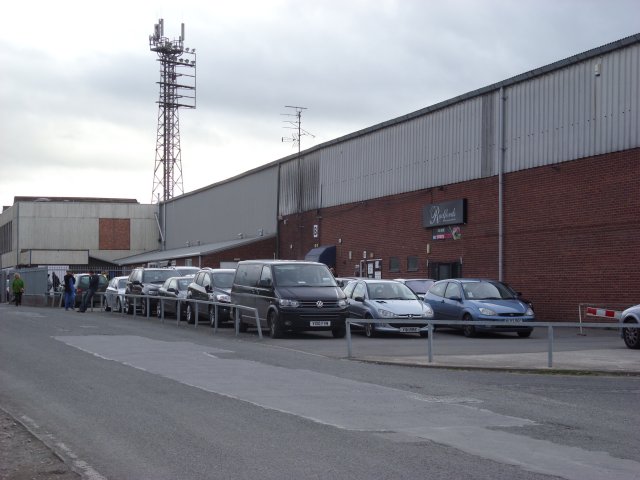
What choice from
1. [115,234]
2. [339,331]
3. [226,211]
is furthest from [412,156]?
[115,234]

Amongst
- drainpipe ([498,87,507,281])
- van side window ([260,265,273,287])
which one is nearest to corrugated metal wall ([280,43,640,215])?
drainpipe ([498,87,507,281])

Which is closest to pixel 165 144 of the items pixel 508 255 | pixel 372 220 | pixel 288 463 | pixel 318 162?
pixel 318 162

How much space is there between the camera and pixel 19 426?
9.53m

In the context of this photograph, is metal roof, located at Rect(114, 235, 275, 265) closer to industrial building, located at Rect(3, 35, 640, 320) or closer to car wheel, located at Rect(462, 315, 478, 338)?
industrial building, located at Rect(3, 35, 640, 320)

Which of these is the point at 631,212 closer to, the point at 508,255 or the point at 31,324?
the point at 508,255

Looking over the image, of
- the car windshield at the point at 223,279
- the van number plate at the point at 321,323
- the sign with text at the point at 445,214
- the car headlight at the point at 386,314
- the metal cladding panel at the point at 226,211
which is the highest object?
the metal cladding panel at the point at 226,211

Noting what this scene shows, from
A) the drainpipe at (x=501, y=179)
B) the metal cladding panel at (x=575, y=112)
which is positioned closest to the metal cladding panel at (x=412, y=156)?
the drainpipe at (x=501, y=179)

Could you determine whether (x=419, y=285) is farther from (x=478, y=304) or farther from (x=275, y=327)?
(x=275, y=327)

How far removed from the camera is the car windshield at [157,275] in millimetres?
34688

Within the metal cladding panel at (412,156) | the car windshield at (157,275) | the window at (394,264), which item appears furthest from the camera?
the window at (394,264)

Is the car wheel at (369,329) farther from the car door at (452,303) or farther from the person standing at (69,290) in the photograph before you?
the person standing at (69,290)

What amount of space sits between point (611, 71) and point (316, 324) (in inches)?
493

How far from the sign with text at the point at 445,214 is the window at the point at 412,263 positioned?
1542 mm

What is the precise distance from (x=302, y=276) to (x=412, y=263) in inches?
602
